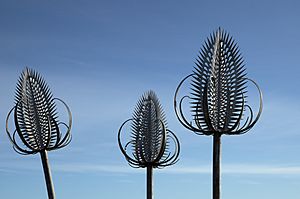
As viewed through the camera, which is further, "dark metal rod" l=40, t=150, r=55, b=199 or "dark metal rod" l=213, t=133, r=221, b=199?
"dark metal rod" l=40, t=150, r=55, b=199

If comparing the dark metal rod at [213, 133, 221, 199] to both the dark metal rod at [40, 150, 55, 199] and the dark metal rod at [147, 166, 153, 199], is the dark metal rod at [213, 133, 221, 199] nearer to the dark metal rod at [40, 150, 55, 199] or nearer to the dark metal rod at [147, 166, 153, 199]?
the dark metal rod at [147, 166, 153, 199]

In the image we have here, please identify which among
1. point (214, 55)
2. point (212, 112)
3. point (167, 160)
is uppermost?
point (214, 55)

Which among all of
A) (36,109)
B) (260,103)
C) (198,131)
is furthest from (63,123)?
(260,103)

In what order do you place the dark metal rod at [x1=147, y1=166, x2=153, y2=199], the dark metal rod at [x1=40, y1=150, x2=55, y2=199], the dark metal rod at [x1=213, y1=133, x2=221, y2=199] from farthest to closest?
the dark metal rod at [x1=147, y1=166, x2=153, y2=199] → the dark metal rod at [x1=40, y1=150, x2=55, y2=199] → the dark metal rod at [x1=213, y1=133, x2=221, y2=199]

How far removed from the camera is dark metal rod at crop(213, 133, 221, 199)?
49.3ft

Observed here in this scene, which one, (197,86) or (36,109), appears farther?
(36,109)

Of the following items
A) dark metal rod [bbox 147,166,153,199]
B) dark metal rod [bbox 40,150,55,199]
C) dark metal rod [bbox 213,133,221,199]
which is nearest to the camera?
dark metal rod [bbox 213,133,221,199]

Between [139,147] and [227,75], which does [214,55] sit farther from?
[139,147]

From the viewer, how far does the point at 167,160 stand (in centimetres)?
1789

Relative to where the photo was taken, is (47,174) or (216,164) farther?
(47,174)

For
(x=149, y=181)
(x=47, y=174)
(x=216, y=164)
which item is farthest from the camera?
(x=149, y=181)

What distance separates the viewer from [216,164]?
15.1 m

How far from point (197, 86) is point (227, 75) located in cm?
78

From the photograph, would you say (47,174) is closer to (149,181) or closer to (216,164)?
(149,181)
